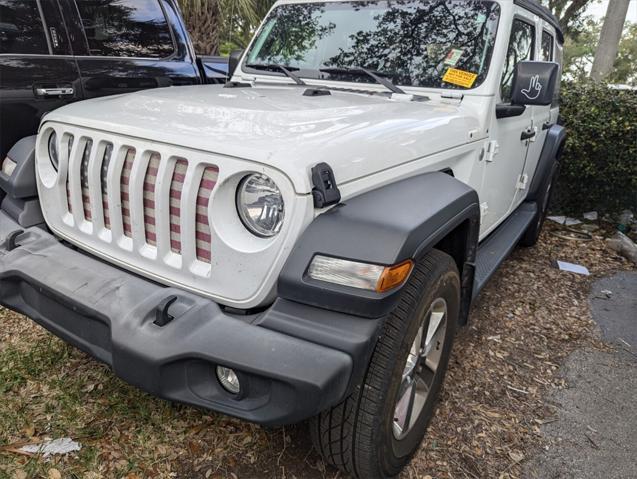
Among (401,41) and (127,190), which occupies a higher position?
(401,41)

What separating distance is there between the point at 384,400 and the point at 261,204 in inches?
30.8

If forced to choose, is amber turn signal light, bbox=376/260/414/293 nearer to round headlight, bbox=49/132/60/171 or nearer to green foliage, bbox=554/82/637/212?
round headlight, bbox=49/132/60/171

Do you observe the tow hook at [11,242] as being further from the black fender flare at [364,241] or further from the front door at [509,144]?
the front door at [509,144]

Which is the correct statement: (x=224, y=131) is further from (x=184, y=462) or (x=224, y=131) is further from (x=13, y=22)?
(x=13, y=22)

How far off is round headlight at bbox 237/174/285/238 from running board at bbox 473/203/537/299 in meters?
Answer: 1.31

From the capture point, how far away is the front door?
2982 millimetres

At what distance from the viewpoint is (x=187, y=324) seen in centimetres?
158

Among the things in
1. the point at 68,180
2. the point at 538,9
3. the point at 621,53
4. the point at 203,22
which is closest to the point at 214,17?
the point at 203,22

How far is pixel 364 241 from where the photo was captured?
1573mm

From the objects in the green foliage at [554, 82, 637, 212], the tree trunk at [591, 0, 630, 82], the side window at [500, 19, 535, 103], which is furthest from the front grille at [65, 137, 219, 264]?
the tree trunk at [591, 0, 630, 82]

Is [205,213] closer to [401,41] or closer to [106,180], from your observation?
[106,180]

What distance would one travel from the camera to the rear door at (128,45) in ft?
11.8

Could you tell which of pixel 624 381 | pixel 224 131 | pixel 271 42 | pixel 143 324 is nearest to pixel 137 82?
pixel 271 42

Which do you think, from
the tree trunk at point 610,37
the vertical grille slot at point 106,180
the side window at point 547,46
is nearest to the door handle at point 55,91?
the vertical grille slot at point 106,180
